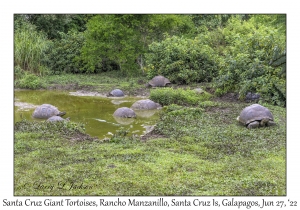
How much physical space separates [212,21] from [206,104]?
1211 cm

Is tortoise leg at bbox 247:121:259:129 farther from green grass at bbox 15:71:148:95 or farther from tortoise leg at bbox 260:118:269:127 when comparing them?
green grass at bbox 15:71:148:95

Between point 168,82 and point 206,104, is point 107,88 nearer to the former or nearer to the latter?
point 168,82

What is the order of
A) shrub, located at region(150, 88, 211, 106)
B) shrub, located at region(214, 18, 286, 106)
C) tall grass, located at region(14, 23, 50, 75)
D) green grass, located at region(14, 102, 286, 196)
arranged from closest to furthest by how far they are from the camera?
green grass, located at region(14, 102, 286, 196), shrub, located at region(214, 18, 286, 106), shrub, located at region(150, 88, 211, 106), tall grass, located at region(14, 23, 50, 75)

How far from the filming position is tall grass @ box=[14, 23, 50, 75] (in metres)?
17.0

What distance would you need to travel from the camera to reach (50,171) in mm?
5750

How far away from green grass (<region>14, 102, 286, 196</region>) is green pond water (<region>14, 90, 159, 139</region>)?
2.40 ft

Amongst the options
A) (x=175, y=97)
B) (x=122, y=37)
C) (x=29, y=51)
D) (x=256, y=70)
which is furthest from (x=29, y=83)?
(x=256, y=70)

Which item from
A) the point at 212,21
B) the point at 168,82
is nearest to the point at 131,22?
the point at 168,82

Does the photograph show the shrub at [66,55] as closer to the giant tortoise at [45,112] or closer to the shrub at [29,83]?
the shrub at [29,83]

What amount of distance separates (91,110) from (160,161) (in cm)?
552

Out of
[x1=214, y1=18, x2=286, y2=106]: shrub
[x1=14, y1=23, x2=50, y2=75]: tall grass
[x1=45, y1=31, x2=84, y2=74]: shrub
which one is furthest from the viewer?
[x1=45, y1=31, x2=84, y2=74]: shrub

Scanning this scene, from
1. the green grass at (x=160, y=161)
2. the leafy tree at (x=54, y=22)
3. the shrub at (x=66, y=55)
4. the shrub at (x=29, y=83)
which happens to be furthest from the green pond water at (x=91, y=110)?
the leafy tree at (x=54, y=22)

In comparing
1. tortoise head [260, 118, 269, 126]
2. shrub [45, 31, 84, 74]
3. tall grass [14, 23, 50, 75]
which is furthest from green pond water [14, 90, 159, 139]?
shrub [45, 31, 84, 74]

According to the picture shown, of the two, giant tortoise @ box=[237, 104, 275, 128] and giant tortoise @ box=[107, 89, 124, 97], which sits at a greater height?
giant tortoise @ box=[107, 89, 124, 97]
